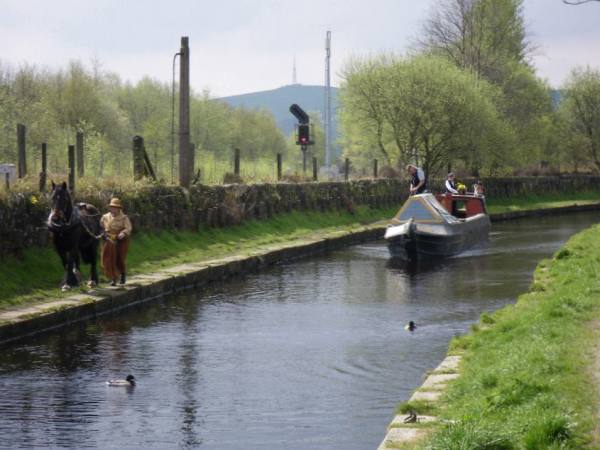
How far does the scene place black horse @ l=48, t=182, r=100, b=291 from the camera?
734 inches

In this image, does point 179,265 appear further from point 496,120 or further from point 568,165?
point 568,165

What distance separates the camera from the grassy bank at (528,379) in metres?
7.82

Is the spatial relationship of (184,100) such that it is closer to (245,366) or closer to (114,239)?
(114,239)

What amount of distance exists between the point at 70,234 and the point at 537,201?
52.8 meters

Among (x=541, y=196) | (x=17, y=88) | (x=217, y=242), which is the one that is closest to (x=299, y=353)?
(x=217, y=242)

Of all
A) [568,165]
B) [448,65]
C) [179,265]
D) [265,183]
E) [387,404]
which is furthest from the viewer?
[568,165]

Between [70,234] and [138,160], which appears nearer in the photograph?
[70,234]

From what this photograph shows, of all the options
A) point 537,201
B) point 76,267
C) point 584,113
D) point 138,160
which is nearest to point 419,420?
point 76,267

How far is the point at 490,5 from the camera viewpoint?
238 feet

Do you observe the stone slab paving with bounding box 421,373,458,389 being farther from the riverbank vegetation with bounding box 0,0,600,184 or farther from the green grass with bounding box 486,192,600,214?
the green grass with bounding box 486,192,600,214

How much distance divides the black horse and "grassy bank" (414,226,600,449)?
7357 mm

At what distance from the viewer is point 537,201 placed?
225 ft

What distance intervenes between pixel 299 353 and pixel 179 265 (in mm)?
9784

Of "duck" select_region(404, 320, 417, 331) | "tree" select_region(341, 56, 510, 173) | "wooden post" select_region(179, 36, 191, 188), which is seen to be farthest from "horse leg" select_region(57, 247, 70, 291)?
"tree" select_region(341, 56, 510, 173)
